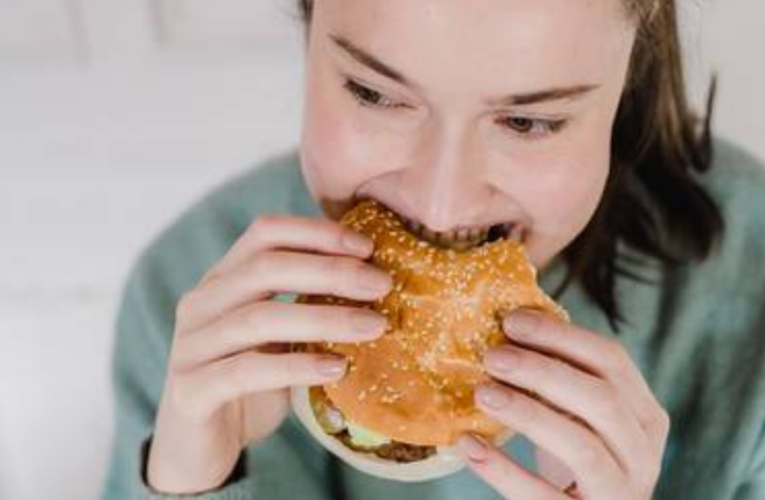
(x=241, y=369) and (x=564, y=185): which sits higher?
(x=564, y=185)

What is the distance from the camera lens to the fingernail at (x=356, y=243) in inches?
31.9

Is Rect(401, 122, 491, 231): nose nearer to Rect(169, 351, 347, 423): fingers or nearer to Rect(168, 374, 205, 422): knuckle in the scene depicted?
Rect(169, 351, 347, 423): fingers

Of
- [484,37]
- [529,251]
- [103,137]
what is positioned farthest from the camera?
[103,137]

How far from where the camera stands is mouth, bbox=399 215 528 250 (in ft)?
2.92

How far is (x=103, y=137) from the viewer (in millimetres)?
1438

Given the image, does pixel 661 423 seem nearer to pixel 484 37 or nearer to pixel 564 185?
pixel 564 185

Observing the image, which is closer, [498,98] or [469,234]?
[498,98]

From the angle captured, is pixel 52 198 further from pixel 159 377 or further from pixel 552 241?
pixel 552 241

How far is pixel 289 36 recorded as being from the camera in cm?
136

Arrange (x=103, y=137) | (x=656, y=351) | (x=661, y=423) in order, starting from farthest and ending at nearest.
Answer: (x=103, y=137) → (x=656, y=351) → (x=661, y=423)

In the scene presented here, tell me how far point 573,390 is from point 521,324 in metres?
0.06

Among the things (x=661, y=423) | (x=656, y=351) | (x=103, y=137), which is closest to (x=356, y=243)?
(x=661, y=423)

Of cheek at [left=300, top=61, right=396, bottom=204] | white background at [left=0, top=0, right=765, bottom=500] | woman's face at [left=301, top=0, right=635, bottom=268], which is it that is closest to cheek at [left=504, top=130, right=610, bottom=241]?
woman's face at [left=301, top=0, right=635, bottom=268]

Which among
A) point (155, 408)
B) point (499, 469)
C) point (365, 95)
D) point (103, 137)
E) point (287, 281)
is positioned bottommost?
point (155, 408)
